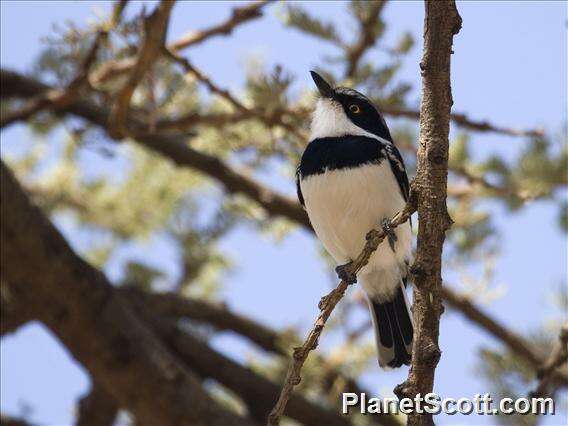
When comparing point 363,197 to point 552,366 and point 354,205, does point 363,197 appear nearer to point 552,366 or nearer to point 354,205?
point 354,205

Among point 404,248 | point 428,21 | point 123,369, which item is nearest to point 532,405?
point 404,248

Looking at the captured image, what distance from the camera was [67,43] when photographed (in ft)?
15.5

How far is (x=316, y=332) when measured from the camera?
263 cm

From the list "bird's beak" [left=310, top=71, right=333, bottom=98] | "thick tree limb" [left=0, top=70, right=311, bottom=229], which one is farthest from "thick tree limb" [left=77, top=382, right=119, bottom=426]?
"bird's beak" [left=310, top=71, right=333, bottom=98]

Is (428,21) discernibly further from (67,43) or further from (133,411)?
(133,411)

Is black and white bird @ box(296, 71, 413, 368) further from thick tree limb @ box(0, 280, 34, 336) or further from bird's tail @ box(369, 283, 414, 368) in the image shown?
thick tree limb @ box(0, 280, 34, 336)

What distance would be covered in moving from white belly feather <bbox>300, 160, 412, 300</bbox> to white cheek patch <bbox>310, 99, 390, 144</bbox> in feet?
1.04

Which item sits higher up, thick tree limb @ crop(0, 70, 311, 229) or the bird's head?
thick tree limb @ crop(0, 70, 311, 229)

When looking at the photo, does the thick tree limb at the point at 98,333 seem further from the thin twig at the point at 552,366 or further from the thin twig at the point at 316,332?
the thin twig at the point at 316,332

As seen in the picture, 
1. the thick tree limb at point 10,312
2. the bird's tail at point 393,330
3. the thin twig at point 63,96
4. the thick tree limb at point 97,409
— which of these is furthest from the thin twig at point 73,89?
the bird's tail at point 393,330

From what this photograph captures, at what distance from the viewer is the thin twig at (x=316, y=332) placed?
247 cm

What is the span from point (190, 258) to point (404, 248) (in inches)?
91.5

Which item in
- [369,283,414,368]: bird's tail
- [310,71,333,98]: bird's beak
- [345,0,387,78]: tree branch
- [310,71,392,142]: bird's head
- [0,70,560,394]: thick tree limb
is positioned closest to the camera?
[369,283,414,368]: bird's tail

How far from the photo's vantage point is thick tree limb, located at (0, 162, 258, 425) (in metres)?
4.78
